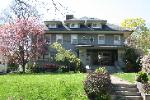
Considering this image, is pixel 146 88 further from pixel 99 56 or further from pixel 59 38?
pixel 59 38

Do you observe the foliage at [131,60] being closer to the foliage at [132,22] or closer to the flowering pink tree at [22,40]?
the flowering pink tree at [22,40]

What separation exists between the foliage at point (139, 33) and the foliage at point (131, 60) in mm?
15057

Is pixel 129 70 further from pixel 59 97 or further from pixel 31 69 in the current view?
pixel 59 97

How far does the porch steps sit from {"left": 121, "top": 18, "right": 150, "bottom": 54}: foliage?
41593mm

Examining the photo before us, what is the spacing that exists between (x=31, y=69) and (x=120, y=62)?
1119 cm

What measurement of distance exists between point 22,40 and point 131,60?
42.4 ft

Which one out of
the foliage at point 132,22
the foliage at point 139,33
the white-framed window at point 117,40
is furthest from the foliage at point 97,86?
the foliage at point 132,22

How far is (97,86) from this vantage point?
22.5m

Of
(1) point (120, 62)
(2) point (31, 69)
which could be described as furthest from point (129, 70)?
(2) point (31, 69)

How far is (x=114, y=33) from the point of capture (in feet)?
180

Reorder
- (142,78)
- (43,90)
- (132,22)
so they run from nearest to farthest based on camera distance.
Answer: (43,90), (142,78), (132,22)

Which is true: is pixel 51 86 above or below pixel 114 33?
below

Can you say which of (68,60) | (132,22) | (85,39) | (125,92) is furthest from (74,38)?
(132,22)

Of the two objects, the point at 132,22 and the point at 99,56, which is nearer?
the point at 99,56
